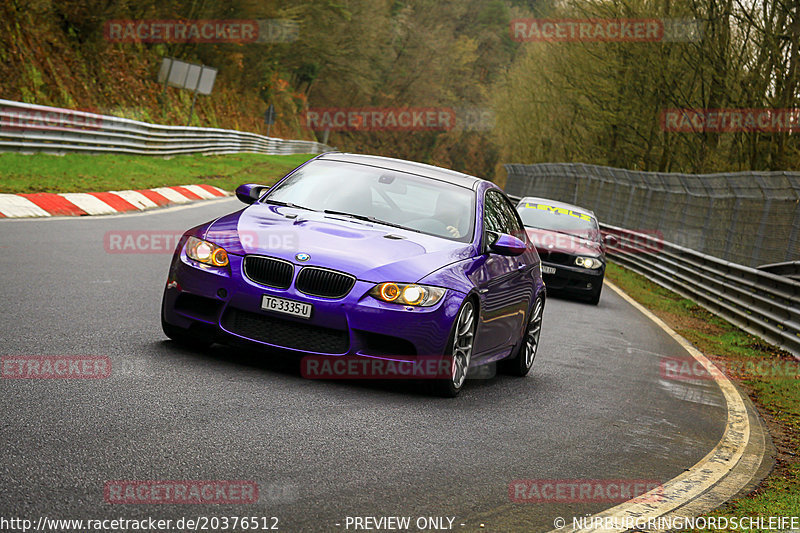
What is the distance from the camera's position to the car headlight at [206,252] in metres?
7.18

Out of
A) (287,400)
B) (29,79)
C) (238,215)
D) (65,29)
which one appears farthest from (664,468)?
(65,29)

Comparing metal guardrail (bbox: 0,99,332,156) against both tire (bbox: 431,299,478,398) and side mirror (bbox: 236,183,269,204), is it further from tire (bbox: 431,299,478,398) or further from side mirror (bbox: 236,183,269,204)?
tire (bbox: 431,299,478,398)

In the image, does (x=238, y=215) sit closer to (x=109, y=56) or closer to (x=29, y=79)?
(x=29, y=79)

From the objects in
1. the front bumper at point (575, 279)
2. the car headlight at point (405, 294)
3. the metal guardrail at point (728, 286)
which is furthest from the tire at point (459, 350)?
the front bumper at point (575, 279)

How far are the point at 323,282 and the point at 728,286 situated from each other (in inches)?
498

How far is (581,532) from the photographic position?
4.69 metres

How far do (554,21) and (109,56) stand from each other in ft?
58.9

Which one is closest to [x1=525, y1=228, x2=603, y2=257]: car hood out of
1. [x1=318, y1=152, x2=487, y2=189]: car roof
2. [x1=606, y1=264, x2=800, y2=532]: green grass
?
→ [x1=606, y1=264, x2=800, y2=532]: green grass

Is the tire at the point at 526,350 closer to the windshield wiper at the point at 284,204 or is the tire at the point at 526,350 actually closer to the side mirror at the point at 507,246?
the side mirror at the point at 507,246

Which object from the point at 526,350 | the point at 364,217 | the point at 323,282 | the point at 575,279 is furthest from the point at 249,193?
the point at 575,279

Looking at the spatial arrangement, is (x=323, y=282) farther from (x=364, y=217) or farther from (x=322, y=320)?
(x=364, y=217)

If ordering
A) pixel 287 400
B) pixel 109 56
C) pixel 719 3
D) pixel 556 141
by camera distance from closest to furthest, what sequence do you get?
pixel 287 400
pixel 719 3
pixel 109 56
pixel 556 141

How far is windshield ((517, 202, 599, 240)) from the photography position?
1875 centimetres

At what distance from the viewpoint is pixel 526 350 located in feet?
30.5
